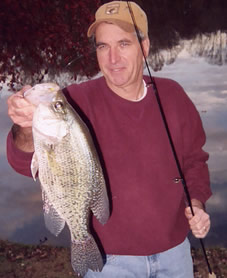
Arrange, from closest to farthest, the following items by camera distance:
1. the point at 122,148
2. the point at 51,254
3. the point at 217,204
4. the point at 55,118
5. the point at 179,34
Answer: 1. the point at 55,118
2. the point at 122,148
3. the point at 51,254
4. the point at 217,204
5. the point at 179,34

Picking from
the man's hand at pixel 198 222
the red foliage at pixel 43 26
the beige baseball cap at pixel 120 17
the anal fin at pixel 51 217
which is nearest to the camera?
the anal fin at pixel 51 217

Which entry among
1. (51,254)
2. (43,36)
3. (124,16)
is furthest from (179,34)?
(124,16)

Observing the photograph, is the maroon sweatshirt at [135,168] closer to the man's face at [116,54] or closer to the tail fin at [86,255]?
the man's face at [116,54]

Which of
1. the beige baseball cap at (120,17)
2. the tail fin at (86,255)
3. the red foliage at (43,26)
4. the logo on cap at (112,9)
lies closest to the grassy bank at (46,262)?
the tail fin at (86,255)

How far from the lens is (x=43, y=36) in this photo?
826 cm

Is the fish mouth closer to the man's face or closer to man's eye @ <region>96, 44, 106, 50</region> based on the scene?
the man's face

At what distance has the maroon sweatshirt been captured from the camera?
2.94m

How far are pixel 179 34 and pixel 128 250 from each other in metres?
23.6

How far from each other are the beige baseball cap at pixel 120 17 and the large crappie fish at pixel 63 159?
1.13 m

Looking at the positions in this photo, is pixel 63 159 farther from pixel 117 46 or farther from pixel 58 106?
pixel 117 46

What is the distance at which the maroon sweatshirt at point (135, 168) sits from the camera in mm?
2936

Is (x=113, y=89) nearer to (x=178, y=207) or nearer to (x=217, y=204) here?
(x=178, y=207)

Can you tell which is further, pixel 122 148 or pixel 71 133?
pixel 122 148

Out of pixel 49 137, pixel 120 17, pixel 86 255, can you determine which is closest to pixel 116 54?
pixel 120 17
